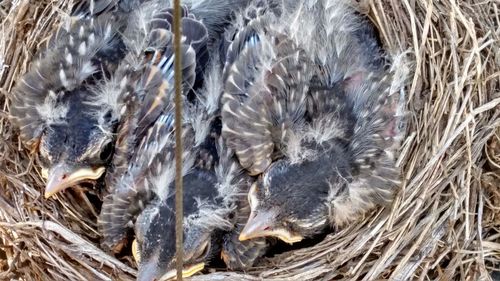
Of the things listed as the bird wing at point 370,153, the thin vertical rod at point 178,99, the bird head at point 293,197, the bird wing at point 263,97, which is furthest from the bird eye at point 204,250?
the thin vertical rod at point 178,99

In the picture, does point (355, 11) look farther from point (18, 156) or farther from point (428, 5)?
point (18, 156)

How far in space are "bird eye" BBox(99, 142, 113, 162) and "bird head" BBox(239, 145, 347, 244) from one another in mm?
381

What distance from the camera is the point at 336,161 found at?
1830 mm

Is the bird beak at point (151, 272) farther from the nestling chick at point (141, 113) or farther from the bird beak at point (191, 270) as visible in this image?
the nestling chick at point (141, 113)

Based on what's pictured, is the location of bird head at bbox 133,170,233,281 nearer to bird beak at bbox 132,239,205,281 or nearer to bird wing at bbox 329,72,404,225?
bird beak at bbox 132,239,205,281

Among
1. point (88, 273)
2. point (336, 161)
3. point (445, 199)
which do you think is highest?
point (336, 161)

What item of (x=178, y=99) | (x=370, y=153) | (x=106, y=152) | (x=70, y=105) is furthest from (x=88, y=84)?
(x=178, y=99)

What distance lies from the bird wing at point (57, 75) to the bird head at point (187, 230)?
0.36 meters

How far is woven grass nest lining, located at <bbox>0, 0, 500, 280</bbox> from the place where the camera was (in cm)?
186

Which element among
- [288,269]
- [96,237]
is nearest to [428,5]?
[288,269]

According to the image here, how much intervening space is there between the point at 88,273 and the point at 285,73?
0.68m

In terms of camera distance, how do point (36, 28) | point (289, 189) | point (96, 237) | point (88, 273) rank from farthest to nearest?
point (36, 28)
point (96, 237)
point (88, 273)
point (289, 189)

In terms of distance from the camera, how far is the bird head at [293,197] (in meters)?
1.75

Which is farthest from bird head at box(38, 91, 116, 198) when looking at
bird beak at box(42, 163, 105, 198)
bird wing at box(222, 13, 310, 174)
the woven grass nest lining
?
bird wing at box(222, 13, 310, 174)
